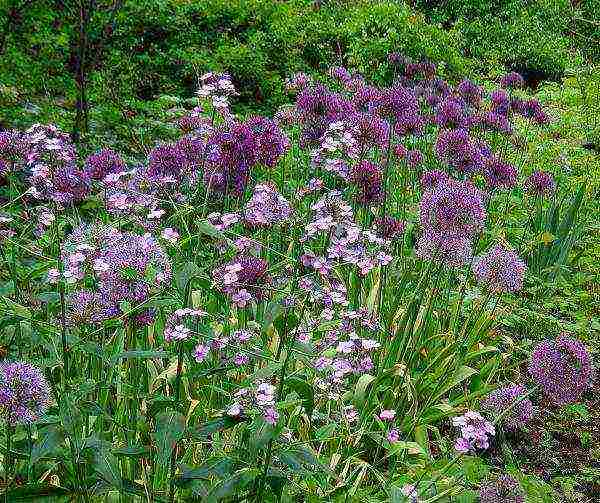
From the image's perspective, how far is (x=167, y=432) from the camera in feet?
5.87

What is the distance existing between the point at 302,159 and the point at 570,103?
194 inches

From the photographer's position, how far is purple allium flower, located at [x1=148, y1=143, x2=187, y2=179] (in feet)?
9.98

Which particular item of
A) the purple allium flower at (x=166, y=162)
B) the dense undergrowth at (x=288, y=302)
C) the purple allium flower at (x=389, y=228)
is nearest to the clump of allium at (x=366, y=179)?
the dense undergrowth at (x=288, y=302)

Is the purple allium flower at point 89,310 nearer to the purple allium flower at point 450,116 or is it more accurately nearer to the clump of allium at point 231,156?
the clump of allium at point 231,156

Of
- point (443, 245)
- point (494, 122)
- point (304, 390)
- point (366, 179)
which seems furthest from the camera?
point (494, 122)

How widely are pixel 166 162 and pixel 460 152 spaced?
58.2 inches

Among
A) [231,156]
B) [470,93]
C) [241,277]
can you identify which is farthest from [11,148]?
[470,93]

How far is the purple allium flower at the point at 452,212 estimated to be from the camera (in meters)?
2.61

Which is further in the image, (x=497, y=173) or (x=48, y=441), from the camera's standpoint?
(x=497, y=173)

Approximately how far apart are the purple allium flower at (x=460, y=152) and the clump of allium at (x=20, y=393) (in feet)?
8.34

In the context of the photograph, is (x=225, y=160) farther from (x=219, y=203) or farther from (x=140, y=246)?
(x=140, y=246)

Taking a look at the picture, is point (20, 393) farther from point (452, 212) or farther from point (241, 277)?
point (452, 212)

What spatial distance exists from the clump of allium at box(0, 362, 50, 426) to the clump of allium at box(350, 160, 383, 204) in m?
1.86

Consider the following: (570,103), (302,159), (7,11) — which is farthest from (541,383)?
(570,103)
